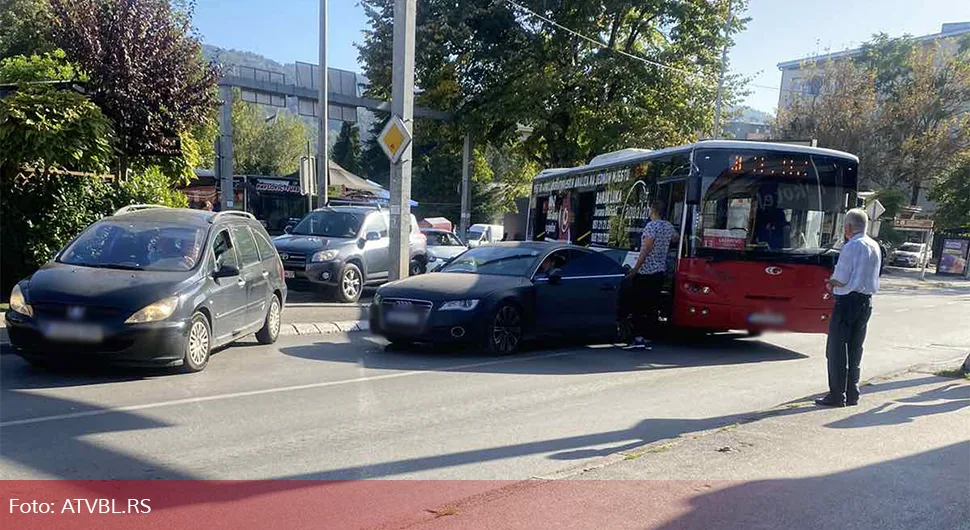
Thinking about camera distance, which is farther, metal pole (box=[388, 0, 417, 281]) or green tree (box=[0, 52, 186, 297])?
metal pole (box=[388, 0, 417, 281])

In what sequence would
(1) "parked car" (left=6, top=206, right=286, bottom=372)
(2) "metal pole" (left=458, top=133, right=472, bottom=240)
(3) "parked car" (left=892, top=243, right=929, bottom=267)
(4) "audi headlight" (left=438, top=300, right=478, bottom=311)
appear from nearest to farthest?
(1) "parked car" (left=6, top=206, right=286, bottom=372) → (4) "audi headlight" (left=438, top=300, right=478, bottom=311) → (2) "metal pole" (left=458, top=133, right=472, bottom=240) → (3) "parked car" (left=892, top=243, right=929, bottom=267)

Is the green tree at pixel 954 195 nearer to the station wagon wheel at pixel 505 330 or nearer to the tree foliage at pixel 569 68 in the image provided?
the tree foliage at pixel 569 68

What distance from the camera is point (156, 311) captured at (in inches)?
280

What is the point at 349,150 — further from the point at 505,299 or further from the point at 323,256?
the point at 505,299

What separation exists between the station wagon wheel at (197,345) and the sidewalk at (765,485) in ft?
14.0

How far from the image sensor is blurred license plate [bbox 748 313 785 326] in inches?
415

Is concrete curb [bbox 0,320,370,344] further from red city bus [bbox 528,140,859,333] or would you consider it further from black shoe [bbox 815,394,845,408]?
black shoe [bbox 815,394,845,408]

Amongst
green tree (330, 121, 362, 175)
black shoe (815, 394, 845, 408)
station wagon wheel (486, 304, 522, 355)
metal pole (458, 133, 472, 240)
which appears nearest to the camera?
black shoe (815, 394, 845, 408)

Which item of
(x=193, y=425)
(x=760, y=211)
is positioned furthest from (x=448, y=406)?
(x=760, y=211)

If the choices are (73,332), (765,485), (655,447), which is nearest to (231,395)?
(73,332)

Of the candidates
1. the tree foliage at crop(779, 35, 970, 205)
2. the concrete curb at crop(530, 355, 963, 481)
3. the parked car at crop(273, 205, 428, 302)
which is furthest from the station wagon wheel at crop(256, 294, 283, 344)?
the tree foliage at crop(779, 35, 970, 205)

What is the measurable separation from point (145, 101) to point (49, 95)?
1.64 meters

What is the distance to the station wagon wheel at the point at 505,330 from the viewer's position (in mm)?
9414

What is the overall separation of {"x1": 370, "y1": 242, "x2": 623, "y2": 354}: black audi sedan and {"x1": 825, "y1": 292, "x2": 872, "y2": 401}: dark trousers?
3.83 m
